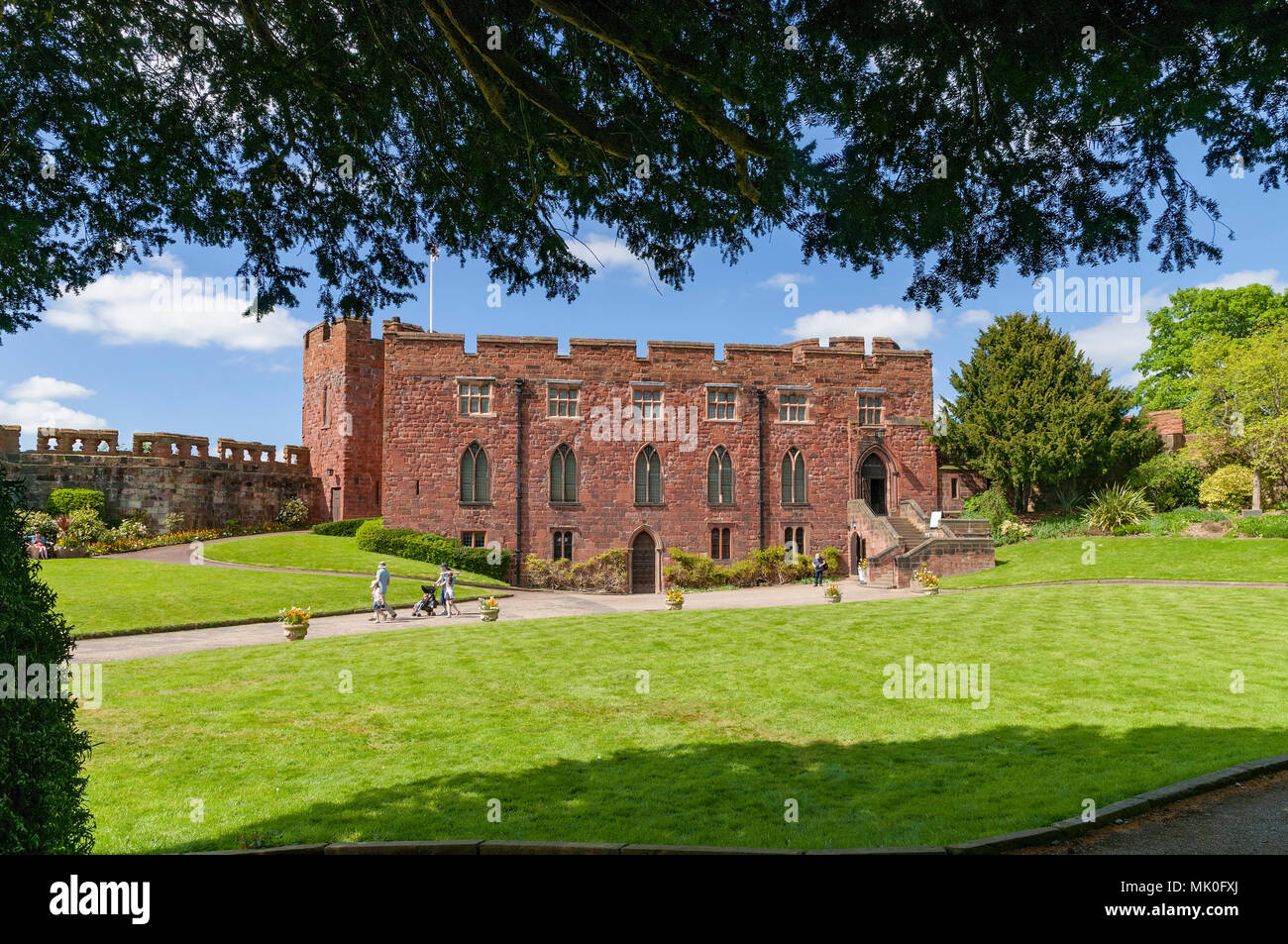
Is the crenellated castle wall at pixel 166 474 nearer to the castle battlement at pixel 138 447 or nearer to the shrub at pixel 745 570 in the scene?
the castle battlement at pixel 138 447

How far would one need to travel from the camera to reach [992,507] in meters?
35.2

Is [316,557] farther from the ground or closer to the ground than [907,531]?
closer to the ground

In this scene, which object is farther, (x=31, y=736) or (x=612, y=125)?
(x=612, y=125)

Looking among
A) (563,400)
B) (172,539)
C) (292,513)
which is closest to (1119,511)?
(563,400)

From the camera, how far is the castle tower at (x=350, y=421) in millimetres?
37281

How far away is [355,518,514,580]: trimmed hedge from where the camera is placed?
30266 mm

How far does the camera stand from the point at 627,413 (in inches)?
1331

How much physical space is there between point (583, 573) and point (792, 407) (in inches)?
505

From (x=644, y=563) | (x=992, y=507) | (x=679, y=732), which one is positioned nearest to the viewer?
(x=679, y=732)

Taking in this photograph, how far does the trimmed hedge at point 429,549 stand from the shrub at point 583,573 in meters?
1.18

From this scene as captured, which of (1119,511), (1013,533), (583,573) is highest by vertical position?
(1119,511)

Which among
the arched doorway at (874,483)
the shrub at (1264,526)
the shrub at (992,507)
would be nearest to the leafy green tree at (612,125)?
the shrub at (1264,526)

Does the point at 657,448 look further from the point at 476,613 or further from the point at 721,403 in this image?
the point at 476,613
